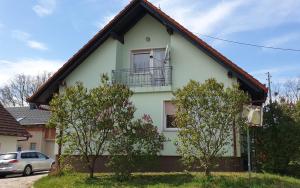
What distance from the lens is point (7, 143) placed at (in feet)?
88.3

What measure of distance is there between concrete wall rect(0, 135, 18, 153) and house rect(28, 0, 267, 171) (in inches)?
329

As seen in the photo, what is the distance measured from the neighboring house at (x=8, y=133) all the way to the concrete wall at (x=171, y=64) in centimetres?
1012

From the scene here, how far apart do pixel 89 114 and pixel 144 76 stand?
4.42 m

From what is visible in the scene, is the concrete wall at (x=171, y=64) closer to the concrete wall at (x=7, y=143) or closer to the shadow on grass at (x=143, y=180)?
the shadow on grass at (x=143, y=180)

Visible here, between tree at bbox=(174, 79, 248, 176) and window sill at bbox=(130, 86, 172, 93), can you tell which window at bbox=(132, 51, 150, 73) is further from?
tree at bbox=(174, 79, 248, 176)

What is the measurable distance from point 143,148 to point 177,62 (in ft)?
15.4

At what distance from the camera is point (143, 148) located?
48.2ft

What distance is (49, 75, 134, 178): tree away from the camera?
14.5 metres

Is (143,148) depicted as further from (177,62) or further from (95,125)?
(177,62)

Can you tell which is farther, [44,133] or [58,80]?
[44,133]

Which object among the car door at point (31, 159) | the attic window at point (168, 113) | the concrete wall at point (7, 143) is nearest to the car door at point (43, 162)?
the car door at point (31, 159)

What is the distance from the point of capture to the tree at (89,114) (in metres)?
14.5

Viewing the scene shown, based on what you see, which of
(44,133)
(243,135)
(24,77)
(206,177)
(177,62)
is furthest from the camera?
(24,77)

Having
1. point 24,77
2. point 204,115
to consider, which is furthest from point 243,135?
point 24,77
